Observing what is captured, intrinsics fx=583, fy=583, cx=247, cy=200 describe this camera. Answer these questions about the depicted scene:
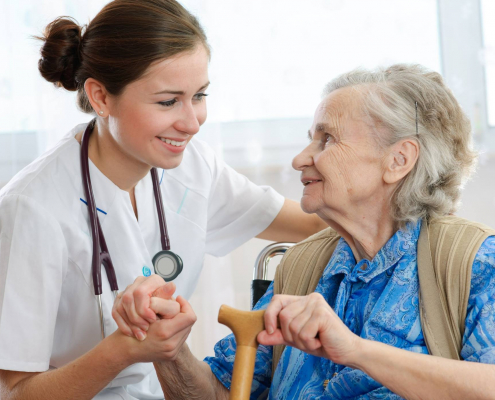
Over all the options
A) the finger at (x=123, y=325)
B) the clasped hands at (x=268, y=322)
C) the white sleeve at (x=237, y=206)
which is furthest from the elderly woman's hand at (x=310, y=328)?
the white sleeve at (x=237, y=206)

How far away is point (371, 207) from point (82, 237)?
65cm

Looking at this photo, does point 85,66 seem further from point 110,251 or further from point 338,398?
point 338,398

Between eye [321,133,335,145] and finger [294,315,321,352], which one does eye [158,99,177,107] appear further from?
finger [294,315,321,352]

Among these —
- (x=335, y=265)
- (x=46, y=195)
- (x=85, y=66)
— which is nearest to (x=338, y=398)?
(x=335, y=265)

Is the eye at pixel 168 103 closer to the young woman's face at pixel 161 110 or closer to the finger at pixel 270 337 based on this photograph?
the young woman's face at pixel 161 110

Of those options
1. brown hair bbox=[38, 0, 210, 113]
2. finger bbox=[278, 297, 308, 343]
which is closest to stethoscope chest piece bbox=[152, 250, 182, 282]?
brown hair bbox=[38, 0, 210, 113]

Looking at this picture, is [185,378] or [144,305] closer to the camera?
[144,305]

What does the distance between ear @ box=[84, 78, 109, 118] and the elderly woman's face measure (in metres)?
0.47

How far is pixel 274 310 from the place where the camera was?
0.96 m

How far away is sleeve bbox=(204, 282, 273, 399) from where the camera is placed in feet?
4.22

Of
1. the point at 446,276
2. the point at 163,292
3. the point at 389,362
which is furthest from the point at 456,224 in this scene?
the point at 163,292

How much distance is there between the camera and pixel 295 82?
228 cm

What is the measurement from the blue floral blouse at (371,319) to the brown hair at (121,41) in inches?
23.1

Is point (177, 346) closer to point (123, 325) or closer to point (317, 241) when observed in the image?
point (123, 325)
